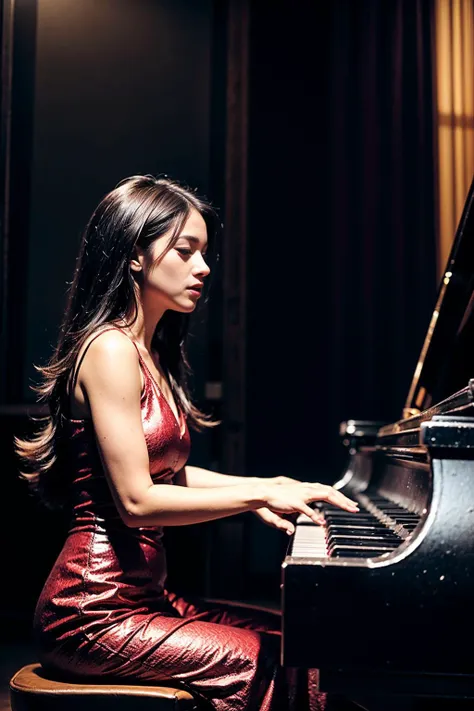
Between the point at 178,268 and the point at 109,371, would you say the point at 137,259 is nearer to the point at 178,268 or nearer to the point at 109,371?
the point at 178,268

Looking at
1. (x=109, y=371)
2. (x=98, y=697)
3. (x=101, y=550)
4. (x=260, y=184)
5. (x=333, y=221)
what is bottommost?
(x=98, y=697)

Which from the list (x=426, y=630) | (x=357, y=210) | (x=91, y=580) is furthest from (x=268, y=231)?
(x=426, y=630)

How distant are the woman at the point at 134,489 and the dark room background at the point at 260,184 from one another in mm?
2529

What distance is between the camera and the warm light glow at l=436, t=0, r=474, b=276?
16.5 ft

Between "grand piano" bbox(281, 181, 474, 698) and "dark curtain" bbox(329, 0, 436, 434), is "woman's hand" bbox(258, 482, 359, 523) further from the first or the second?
→ "dark curtain" bbox(329, 0, 436, 434)

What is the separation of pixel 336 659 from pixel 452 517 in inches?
9.2

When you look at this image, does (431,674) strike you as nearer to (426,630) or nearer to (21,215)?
(426,630)

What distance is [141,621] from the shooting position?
1.44 metres

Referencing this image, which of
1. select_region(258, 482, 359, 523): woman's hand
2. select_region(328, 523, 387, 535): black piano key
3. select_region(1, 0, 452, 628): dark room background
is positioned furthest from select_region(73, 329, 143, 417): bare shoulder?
select_region(1, 0, 452, 628): dark room background

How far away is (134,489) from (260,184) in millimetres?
3865

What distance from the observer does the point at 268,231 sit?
5.10 metres

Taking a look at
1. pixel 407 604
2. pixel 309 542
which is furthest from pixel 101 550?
pixel 407 604

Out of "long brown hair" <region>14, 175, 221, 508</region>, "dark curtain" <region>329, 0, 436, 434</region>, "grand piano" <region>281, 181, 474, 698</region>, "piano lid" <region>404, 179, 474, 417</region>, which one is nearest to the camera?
"grand piano" <region>281, 181, 474, 698</region>

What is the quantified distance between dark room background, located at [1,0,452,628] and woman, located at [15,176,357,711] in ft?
8.30
